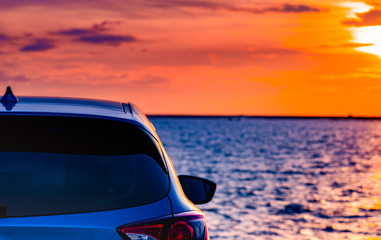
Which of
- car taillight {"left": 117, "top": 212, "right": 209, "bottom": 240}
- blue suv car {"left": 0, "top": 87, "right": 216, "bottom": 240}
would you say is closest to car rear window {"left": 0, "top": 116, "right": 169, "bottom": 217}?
blue suv car {"left": 0, "top": 87, "right": 216, "bottom": 240}

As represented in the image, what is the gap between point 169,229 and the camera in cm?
280

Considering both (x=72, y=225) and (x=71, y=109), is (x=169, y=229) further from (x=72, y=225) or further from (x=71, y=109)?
(x=71, y=109)

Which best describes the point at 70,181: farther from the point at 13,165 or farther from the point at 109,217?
the point at 13,165

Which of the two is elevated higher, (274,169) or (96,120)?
(96,120)

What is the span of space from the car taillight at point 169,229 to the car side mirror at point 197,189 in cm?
85

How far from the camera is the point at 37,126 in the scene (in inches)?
114

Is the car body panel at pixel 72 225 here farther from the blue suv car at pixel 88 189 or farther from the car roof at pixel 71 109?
the car roof at pixel 71 109

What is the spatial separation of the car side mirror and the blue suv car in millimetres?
703

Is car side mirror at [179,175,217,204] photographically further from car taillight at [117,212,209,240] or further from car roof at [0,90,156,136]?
car taillight at [117,212,209,240]

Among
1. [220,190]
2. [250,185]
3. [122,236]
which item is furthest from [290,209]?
[122,236]

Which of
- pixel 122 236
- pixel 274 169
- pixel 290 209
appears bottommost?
pixel 274 169

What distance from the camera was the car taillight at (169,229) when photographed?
8.89 feet

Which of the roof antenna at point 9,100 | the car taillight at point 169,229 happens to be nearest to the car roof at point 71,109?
the roof antenna at point 9,100

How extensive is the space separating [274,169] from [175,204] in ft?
130
